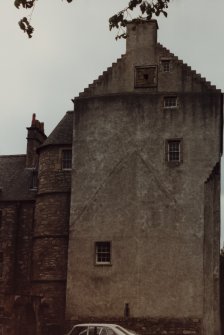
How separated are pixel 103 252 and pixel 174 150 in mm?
6421

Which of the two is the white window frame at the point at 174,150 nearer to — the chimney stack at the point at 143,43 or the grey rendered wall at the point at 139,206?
the grey rendered wall at the point at 139,206

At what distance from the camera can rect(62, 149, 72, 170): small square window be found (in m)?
34.4

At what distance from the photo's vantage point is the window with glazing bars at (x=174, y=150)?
104ft

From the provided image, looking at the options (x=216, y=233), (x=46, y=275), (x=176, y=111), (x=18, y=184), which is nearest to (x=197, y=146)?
(x=176, y=111)

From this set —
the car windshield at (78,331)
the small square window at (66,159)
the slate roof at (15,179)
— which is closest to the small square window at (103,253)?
the small square window at (66,159)

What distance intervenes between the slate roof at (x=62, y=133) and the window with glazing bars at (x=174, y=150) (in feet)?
19.7

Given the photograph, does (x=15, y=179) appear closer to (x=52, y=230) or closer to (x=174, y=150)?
(x=52, y=230)

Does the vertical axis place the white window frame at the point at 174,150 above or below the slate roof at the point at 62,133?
below

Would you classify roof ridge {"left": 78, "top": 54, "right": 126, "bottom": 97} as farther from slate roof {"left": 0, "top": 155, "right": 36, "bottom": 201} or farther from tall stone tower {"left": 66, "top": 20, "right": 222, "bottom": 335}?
slate roof {"left": 0, "top": 155, "right": 36, "bottom": 201}

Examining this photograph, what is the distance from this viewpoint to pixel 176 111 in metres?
32.3

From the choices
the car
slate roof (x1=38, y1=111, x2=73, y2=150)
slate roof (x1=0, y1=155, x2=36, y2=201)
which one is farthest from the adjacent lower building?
the car

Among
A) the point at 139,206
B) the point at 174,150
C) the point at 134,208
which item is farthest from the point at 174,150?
the point at 134,208

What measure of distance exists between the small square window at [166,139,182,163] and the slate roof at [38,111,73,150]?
5977 mm

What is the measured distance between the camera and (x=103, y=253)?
3131 centimetres
